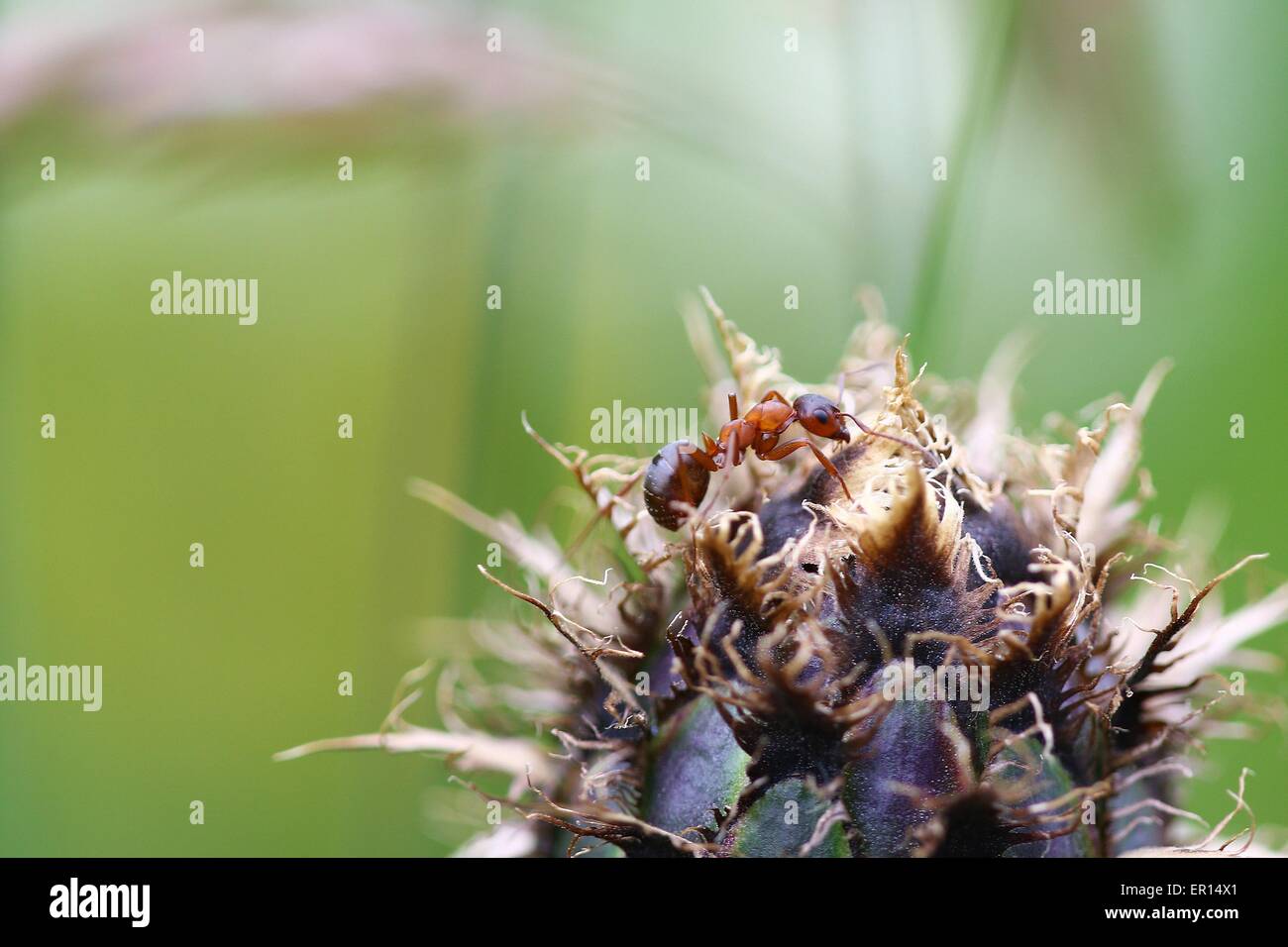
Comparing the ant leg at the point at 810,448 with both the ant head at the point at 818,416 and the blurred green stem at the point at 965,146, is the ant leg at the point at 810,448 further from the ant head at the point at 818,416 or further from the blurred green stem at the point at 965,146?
the blurred green stem at the point at 965,146

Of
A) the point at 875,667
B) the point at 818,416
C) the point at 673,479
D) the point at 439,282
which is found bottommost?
the point at 875,667

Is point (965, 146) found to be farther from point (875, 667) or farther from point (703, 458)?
point (875, 667)

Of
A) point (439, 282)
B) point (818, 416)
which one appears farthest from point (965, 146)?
point (439, 282)

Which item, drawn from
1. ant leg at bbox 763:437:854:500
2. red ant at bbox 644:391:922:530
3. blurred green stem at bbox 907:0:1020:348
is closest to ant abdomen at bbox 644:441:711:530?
red ant at bbox 644:391:922:530

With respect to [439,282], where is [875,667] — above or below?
below
